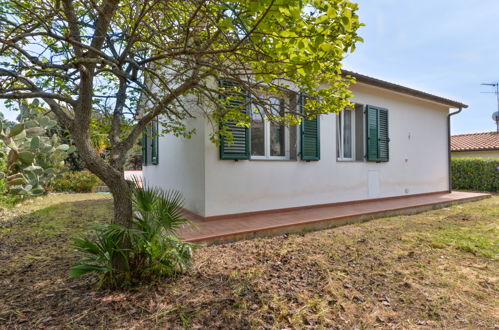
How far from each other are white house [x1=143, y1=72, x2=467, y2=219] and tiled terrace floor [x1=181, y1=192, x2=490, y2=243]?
248mm

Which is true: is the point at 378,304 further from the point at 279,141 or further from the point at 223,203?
the point at 279,141

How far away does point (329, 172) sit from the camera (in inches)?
267

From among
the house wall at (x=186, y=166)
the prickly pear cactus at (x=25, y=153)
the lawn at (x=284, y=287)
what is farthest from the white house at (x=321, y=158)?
the prickly pear cactus at (x=25, y=153)

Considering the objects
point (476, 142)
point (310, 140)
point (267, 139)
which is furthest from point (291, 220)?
point (476, 142)

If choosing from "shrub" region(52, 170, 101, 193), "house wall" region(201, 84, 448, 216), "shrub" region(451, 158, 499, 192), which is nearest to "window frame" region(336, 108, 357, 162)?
"house wall" region(201, 84, 448, 216)

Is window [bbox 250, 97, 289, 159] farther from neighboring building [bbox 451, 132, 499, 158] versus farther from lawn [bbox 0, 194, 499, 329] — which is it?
neighboring building [bbox 451, 132, 499, 158]

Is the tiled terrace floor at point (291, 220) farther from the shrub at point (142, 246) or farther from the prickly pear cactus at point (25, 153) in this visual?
the prickly pear cactus at point (25, 153)

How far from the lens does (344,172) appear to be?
709 centimetres

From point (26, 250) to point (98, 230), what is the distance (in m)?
2.15

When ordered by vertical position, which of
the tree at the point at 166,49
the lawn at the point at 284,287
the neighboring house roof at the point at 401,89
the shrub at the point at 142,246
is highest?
the neighboring house roof at the point at 401,89

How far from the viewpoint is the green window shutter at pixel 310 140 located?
20.4 feet

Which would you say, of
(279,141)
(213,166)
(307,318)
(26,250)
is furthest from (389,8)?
(26,250)

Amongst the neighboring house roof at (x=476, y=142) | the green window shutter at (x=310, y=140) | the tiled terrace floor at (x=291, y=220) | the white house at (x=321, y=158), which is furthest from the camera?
the neighboring house roof at (x=476, y=142)

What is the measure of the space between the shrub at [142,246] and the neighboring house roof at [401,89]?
5684 mm
